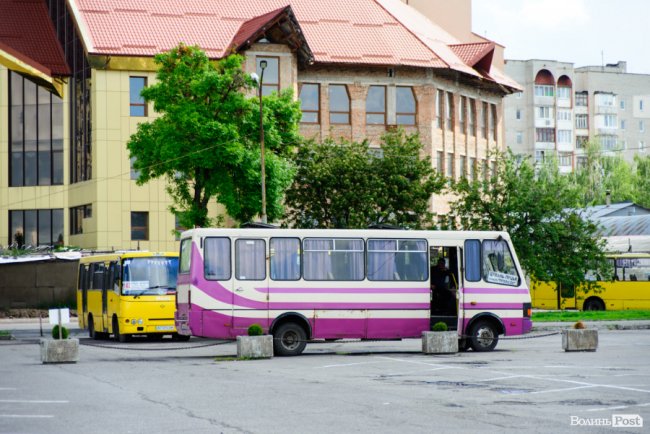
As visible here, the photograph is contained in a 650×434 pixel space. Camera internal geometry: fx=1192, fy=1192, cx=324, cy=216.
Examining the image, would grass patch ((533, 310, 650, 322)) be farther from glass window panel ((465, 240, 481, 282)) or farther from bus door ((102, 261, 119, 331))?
bus door ((102, 261, 119, 331))

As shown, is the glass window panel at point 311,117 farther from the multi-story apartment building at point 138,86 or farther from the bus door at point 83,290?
the bus door at point 83,290

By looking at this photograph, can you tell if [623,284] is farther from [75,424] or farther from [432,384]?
[75,424]

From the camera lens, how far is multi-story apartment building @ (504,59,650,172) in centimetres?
13775

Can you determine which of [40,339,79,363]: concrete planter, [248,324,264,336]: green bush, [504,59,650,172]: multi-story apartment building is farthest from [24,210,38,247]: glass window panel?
[504,59,650,172]: multi-story apartment building

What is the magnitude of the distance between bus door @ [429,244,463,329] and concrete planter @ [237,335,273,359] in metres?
4.54

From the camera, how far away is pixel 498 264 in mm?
27578

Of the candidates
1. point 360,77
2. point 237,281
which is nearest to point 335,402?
point 237,281

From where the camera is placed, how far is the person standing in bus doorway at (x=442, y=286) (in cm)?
2739

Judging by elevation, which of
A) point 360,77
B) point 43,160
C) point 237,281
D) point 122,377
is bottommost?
point 122,377

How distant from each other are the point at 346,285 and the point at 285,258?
151 cm

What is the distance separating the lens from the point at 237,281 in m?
25.8

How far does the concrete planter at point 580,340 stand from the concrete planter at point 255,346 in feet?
21.2

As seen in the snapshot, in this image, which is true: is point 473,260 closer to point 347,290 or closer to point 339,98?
point 347,290

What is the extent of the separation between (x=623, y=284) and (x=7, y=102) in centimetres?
3321
